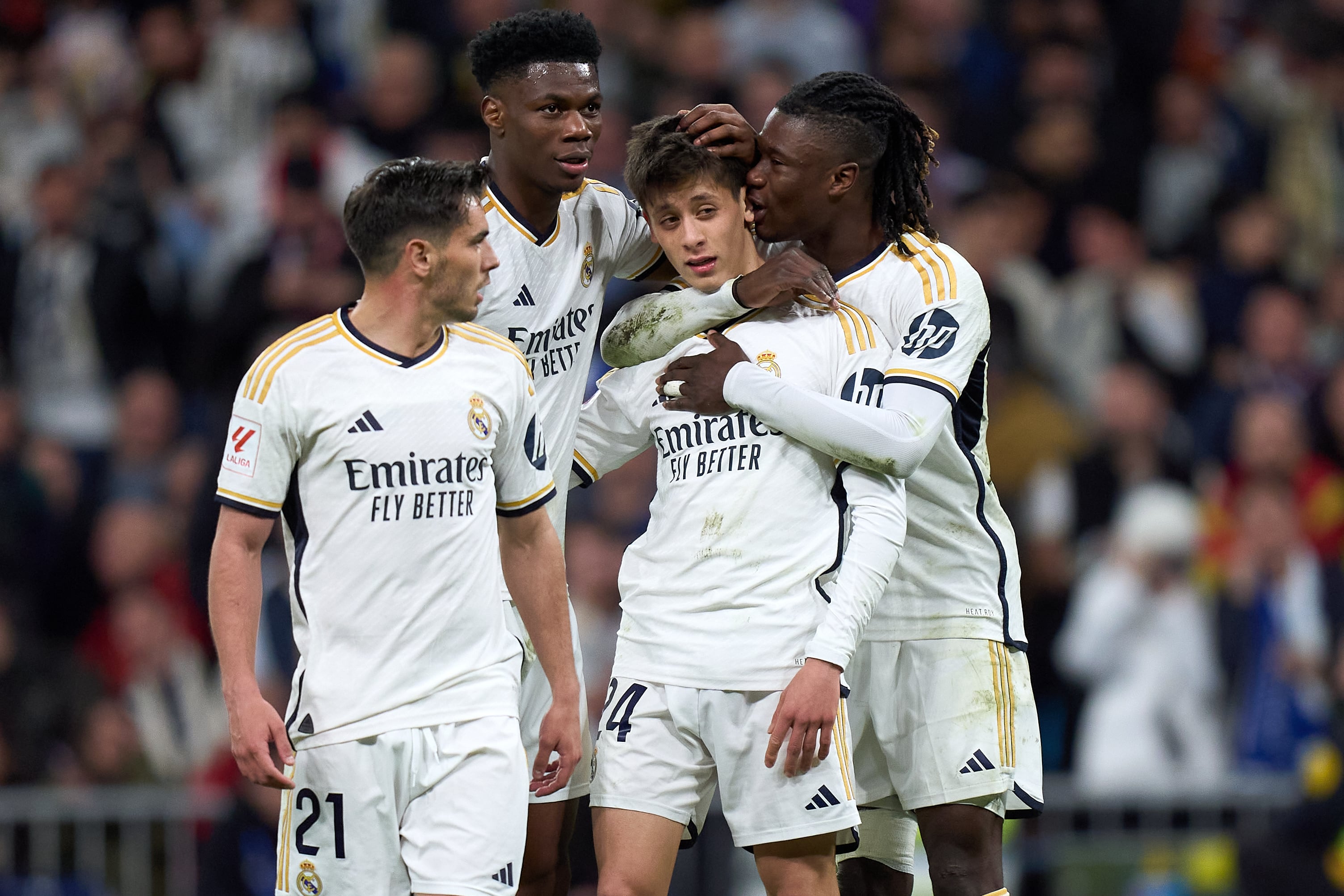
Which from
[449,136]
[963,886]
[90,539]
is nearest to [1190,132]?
[449,136]

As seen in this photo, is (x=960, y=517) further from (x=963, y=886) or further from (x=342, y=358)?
(x=342, y=358)

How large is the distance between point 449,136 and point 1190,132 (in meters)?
4.91

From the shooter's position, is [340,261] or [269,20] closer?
[340,261]

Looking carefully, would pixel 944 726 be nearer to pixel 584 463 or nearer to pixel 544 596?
pixel 544 596

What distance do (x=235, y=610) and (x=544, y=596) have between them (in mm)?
864

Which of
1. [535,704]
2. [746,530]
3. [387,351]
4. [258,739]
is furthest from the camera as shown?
[535,704]

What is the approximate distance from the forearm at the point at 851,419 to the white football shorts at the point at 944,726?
2.08ft

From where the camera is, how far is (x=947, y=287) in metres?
5.14

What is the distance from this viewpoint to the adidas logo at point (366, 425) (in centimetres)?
457

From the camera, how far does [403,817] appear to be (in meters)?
4.62

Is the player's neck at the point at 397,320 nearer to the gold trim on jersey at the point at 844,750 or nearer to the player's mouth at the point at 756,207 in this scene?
the player's mouth at the point at 756,207

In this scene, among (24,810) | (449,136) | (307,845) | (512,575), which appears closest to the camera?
(307,845)

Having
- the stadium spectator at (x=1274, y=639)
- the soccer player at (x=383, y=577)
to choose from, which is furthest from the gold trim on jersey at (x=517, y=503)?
the stadium spectator at (x=1274, y=639)

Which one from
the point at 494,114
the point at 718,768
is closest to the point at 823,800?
the point at 718,768
